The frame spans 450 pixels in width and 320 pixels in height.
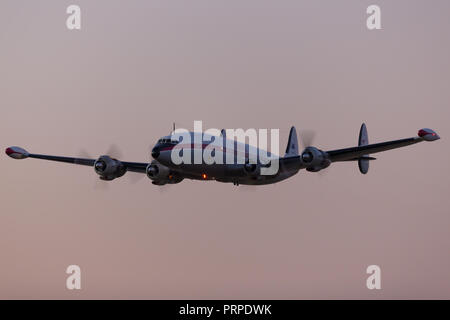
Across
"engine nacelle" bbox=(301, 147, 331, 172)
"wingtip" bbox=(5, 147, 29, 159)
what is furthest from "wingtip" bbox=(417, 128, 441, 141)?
"wingtip" bbox=(5, 147, 29, 159)

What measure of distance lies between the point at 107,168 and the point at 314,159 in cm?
1511

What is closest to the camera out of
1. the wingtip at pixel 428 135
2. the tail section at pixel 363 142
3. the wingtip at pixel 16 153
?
the wingtip at pixel 428 135

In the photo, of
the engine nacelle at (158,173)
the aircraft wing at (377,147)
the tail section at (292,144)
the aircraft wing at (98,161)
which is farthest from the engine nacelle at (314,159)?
the tail section at (292,144)

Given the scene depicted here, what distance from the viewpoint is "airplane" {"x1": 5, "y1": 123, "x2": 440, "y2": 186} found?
43688mm

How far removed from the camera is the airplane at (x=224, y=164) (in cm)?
4369

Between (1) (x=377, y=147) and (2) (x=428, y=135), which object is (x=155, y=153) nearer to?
(1) (x=377, y=147)

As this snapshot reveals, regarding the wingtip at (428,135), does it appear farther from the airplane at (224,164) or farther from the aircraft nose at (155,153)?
the aircraft nose at (155,153)
